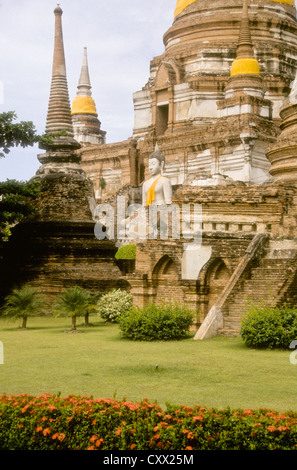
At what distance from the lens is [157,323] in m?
12.4

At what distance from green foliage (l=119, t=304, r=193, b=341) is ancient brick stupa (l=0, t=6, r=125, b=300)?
6658mm

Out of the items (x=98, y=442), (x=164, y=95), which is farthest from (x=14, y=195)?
(x=164, y=95)

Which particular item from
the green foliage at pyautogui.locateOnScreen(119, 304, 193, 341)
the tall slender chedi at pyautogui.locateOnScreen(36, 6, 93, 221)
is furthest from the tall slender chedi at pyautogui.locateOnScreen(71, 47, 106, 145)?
the green foliage at pyautogui.locateOnScreen(119, 304, 193, 341)

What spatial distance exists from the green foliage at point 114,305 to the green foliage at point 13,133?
15.0 feet

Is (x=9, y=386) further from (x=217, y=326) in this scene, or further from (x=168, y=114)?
(x=168, y=114)

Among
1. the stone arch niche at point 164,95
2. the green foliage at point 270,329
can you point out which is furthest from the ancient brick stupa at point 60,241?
the stone arch niche at point 164,95

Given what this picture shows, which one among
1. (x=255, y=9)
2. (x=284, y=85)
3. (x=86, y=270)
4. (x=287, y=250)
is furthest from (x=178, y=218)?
(x=255, y=9)

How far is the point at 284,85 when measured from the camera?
30.8 meters

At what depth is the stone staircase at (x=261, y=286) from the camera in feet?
39.3

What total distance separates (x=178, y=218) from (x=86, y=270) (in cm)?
639

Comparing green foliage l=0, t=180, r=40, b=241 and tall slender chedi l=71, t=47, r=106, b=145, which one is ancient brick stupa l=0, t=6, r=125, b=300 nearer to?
green foliage l=0, t=180, r=40, b=241

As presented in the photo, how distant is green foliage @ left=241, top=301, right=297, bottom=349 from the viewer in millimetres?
10805

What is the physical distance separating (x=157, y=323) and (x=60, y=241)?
8.35 m

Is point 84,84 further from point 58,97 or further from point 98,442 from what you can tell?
point 98,442
